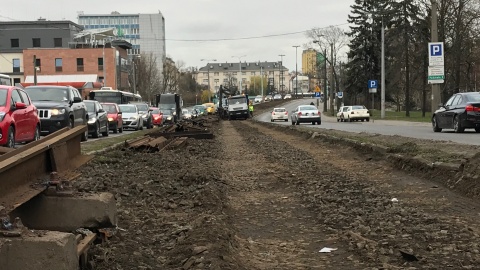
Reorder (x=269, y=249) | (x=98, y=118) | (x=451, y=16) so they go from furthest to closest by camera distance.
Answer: (x=451, y=16) → (x=98, y=118) → (x=269, y=249)

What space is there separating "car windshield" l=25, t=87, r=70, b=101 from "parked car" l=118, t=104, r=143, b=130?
1455cm

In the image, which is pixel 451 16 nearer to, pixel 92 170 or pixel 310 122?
pixel 310 122

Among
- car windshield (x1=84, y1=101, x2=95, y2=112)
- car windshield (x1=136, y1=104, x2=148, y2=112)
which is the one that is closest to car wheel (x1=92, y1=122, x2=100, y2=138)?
car windshield (x1=84, y1=101, x2=95, y2=112)

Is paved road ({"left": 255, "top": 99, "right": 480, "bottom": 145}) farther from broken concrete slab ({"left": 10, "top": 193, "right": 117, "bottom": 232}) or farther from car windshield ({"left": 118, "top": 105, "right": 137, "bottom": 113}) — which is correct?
broken concrete slab ({"left": 10, "top": 193, "right": 117, "bottom": 232})

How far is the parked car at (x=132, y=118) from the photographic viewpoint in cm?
3312

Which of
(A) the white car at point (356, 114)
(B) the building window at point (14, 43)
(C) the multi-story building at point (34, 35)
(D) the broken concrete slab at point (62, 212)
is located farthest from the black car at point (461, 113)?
(B) the building window at point (14, 43)

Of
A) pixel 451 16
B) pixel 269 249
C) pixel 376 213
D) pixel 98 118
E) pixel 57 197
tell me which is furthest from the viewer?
pixel 451 16

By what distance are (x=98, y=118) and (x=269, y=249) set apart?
19.1 metres

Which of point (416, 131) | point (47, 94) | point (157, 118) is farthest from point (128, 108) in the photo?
point (416, 131)

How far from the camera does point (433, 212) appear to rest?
6715 millimetres

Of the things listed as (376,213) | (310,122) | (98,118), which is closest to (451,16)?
(310,122)

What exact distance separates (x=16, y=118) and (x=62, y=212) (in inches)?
348

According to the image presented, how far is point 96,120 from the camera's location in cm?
2280

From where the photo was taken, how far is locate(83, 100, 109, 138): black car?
22484 millimetres
